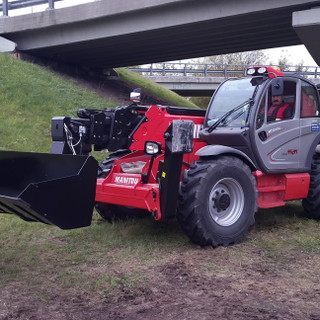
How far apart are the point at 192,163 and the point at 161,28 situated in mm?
11267

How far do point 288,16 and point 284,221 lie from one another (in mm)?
9715

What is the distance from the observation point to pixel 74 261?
5020mm

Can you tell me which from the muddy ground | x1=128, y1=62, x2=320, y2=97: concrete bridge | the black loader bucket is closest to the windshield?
the muddy ground

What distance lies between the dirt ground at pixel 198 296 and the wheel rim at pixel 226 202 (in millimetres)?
717

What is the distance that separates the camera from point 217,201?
5.61 m

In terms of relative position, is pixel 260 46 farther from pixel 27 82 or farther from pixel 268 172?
pixel 268 172

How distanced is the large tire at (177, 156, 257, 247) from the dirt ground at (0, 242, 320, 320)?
0.43m

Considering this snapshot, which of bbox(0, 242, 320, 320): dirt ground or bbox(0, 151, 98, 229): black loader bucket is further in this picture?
bbox(0, 151, 98, 229): black loader bucket

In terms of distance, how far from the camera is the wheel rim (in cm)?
561

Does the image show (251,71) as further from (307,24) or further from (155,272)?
(307,24)

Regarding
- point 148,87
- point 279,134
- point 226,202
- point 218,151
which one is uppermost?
point 148,87

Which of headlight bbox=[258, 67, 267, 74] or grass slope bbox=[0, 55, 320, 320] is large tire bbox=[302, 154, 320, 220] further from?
headlight bbox=[258, 67, 267, 74]

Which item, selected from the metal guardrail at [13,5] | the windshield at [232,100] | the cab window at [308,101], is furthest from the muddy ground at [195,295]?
the metal guardrail at [13,5]

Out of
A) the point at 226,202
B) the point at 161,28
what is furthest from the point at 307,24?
the point at 226,202
